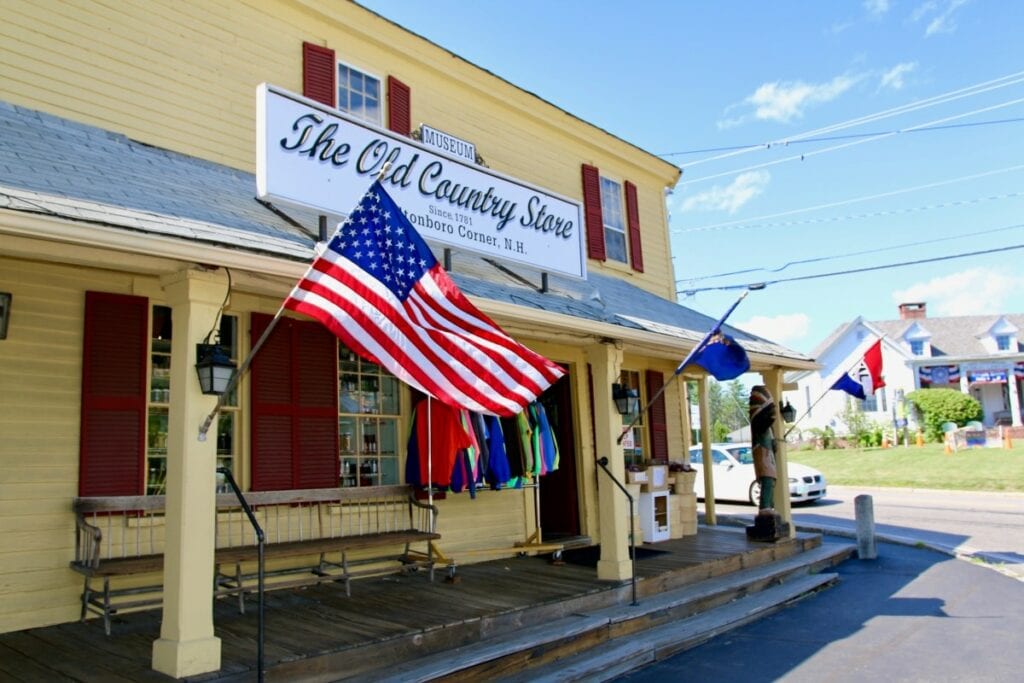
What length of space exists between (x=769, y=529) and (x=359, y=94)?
7369 millimetres

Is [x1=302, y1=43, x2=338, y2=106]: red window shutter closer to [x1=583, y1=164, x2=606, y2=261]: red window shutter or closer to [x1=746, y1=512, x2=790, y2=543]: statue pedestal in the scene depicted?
[x1=583, y1=164, x2=606, y2=261]: red window shutter

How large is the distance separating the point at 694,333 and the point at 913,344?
38979 mm

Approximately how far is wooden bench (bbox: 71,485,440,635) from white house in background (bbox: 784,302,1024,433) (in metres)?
36.6

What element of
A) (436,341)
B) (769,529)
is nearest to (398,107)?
(436,341)

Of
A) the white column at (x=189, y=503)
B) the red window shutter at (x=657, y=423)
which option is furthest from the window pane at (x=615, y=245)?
the white column at (x=189, y=503)

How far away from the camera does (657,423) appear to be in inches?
460

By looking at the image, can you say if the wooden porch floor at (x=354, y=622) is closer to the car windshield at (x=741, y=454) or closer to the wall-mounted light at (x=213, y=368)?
the wall-mounted light at (x=213, y=368)

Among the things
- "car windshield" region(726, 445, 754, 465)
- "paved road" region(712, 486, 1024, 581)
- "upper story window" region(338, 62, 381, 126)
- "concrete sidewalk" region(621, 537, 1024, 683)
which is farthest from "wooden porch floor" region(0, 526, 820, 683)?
"car windshield" region(726, 445, 754, 465)

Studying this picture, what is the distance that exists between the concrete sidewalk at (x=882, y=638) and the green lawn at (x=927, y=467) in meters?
12.5

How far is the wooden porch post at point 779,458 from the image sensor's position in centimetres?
1080

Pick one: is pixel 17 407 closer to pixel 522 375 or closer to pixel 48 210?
pixel 48 210

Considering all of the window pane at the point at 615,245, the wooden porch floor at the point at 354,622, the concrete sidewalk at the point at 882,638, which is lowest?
the concrete sidewalk at the point at 882,638

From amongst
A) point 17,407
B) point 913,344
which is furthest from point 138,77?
point 913,344

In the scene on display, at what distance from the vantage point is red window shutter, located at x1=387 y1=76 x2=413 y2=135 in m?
8.77
